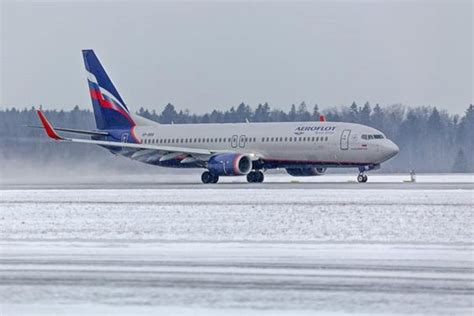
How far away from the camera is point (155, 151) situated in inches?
2164

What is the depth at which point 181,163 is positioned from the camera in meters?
54.7

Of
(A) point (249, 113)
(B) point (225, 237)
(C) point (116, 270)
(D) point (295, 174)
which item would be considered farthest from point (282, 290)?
(A) point (249, 113)

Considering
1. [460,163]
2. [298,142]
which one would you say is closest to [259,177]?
[298,142]

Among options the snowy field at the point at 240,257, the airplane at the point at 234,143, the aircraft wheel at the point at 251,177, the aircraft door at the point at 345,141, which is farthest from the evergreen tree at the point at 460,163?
the snowy field at the point at 240,257

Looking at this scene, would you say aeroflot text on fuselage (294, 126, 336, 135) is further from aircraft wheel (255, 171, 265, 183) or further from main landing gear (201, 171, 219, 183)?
main landing gear (201, 171, 219, 183)

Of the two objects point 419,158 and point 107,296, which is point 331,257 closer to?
point 107,296

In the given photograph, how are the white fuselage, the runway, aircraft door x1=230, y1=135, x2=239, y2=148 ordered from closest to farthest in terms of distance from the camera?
1. the runway
2. the white fuselage
3. aircraft door x1=230, y1=135, x2=239, y2=148

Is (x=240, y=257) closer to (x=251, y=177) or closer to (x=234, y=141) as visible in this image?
(x=251, y=177)

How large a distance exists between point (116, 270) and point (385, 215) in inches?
432

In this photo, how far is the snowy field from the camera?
45.2 feet

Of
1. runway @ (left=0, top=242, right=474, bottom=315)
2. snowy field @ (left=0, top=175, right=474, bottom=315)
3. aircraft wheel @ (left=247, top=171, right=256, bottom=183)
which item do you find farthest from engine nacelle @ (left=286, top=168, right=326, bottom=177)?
runway @ (left=0, top=242, right=474, bottom=315)

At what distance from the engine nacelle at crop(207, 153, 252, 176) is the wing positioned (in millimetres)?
888

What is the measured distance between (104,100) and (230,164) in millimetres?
12603

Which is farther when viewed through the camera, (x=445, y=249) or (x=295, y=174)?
(x=295, y=174)
